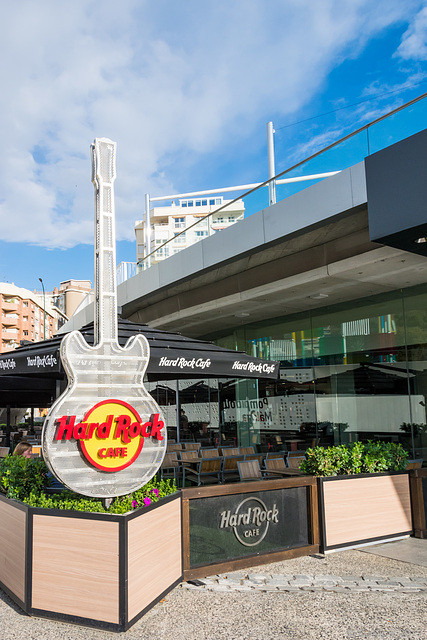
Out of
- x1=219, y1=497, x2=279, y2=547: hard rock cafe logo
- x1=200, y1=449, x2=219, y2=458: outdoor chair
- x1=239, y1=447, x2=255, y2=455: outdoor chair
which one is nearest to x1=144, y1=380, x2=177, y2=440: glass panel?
x1=239, y1=447, x2=255, y2=455: outdoor chair

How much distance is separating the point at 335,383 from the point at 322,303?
2.14m

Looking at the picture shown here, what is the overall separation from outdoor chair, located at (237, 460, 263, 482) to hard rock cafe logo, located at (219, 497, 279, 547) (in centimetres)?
279

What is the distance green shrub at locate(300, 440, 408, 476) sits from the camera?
694 centimetres

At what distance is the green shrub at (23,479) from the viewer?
568 centimetres

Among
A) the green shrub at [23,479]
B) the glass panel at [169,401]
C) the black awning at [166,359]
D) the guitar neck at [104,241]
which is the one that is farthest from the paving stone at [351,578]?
the glass panel at [169,401]

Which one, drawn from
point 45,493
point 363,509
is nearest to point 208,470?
point 363,509

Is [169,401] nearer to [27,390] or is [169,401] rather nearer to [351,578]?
[27,390]

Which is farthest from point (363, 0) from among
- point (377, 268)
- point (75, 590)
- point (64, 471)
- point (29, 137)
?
point (75, 590)

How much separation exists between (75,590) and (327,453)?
372cm

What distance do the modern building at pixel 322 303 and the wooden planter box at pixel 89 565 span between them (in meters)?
3.11

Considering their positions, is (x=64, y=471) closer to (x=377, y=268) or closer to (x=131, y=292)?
(x=377, y=268)

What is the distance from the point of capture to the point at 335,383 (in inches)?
546

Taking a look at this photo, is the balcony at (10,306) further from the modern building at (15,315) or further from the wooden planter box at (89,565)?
the wooden planter box at (89,565)

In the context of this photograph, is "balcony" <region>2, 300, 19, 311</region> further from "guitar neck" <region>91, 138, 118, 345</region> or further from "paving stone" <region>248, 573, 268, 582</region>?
"paving stone" <region>248, 573, 268, 582</region>
